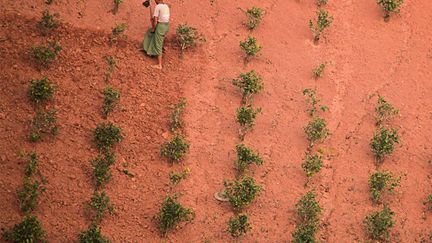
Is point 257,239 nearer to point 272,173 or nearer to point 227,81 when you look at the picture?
point 272,173

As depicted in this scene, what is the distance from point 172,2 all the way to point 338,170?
14.5 ft

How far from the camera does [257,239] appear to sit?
32.5 feet

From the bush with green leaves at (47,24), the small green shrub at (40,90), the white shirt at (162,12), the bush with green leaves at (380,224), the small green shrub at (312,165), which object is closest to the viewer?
the bush with green leaves at (380,224)

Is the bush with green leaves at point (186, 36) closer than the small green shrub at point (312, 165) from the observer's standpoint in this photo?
No

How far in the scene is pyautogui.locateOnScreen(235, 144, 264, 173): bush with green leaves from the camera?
1045cm

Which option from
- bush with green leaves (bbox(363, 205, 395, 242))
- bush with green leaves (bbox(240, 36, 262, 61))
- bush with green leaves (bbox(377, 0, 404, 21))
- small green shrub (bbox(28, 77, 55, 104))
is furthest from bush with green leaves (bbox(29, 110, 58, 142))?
bush with green leaves (bbox(377, 0, 404, 21))

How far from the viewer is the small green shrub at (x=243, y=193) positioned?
32.9 feet

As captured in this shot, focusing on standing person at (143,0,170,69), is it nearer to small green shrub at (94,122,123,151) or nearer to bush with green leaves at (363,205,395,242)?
small green shrub at (94,122,123,151)

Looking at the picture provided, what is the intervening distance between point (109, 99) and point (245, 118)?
1.99 meters

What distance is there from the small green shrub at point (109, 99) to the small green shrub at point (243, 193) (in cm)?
224

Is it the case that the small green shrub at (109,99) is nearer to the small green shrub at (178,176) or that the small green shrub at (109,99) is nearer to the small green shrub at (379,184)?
the small green shrub at (178,176)

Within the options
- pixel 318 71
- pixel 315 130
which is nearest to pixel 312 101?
pixel 318 71

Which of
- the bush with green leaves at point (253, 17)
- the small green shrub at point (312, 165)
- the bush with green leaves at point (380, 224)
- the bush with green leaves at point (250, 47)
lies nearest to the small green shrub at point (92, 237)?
the small green shrub at point (312, 165)

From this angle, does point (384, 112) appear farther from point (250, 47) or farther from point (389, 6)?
point (389, 6)
